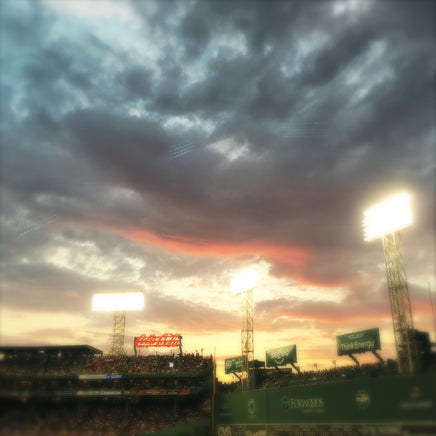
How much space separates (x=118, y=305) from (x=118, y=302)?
39 cm

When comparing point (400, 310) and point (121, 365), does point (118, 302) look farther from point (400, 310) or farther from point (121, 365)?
point (400, 310)

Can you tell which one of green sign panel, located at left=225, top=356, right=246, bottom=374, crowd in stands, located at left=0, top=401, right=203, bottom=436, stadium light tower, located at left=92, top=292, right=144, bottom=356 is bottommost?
crowd in stands, located at left=0, top=401, right=203, bottom=436

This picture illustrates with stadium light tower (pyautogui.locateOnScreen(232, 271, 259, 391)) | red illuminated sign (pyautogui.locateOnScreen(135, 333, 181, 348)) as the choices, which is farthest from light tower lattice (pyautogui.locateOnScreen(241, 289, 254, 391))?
red illuminated sign (pyautogui.locateOnScreen(135, 333, 181, 348))

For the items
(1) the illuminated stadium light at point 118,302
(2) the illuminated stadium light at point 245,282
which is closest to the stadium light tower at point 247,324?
(2) the illuminated stadium light at point 245,282

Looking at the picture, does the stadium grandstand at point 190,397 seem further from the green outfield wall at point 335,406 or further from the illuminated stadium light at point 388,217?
the illuminated stadium light at point 388,217

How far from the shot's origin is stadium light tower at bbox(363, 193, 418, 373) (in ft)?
84.8

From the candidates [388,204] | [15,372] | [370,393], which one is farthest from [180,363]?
[388,204]

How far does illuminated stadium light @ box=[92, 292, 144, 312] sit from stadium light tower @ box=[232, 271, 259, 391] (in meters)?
18.9

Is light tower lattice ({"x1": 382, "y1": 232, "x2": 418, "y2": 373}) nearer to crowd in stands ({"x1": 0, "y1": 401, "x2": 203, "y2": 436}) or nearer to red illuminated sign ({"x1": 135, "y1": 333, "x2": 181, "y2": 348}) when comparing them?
crowd in stands ({"x1": 0, "y1": 401, "x2": 203, "y2": 436})

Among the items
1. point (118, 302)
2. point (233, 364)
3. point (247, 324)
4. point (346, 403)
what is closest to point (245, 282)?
point (247, 324)

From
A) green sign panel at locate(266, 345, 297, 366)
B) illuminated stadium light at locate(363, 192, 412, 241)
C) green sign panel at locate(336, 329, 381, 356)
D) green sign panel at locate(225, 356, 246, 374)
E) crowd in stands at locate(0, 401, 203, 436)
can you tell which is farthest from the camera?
green sign panel at locate(225, 356, 246, 374)

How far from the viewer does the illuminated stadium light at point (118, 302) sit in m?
54.8

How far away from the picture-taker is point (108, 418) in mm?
42531

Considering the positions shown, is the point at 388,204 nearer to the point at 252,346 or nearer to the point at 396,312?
the point at 396,312
